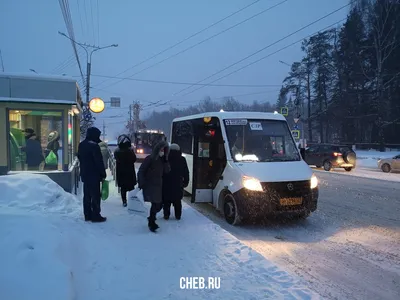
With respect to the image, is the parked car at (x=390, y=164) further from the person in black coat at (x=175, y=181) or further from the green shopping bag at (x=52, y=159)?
the green shopping bag at (x=52, y=159)

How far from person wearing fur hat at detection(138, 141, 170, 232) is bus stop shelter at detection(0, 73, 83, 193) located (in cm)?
439

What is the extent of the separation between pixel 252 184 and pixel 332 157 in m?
16.8

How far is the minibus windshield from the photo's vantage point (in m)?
8.23

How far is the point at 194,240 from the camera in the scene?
5.94 metres

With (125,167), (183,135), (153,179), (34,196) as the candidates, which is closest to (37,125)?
(125,167)

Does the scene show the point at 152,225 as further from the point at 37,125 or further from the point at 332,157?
the point at 332,157

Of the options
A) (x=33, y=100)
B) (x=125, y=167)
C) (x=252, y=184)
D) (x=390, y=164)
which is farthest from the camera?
(x=390, y=164)

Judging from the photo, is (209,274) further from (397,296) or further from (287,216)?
(287,216)

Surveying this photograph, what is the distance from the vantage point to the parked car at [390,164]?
21156 millimetres

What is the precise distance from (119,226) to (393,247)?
501 cm

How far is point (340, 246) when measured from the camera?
20.8 feet

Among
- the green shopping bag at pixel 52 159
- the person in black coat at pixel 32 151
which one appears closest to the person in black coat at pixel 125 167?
the green shopping bag at pixel 52 159

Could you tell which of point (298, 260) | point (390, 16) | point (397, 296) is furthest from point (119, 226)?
point (390, 16)

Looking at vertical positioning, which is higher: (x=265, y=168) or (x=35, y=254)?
(x=265, y=168)
